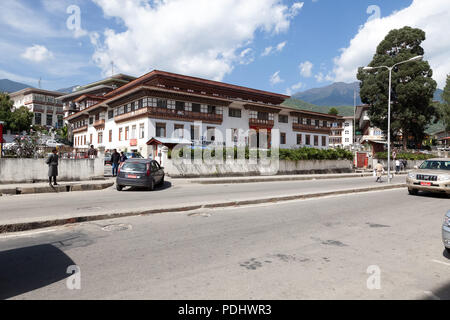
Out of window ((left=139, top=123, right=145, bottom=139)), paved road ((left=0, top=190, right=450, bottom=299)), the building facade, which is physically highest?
the building facade

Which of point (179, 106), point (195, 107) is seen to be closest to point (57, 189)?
point (179, 106)

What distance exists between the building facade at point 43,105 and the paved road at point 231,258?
9133 cm

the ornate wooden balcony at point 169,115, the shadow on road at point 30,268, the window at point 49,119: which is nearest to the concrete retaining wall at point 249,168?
the shadow on road at point 30,268

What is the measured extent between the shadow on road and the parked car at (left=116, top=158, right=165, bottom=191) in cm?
934

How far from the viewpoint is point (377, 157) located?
134 feet

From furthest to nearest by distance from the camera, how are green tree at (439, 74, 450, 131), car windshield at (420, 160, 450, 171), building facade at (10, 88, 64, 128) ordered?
building facade at (10, 88, 64, 128)
green tree at (439, 74, 450, 131)
car windshield at (420, 160, 450, 171)

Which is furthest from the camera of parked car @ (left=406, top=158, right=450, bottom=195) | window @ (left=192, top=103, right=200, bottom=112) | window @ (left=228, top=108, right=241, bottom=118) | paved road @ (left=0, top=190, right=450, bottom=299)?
window @ (left=228, top=108, right=241, bottom=118)

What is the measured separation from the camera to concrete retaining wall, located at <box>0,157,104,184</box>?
15836 mm

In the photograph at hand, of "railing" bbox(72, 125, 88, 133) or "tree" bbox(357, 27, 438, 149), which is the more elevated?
"tree" bbox(357, 27, 438, 149)

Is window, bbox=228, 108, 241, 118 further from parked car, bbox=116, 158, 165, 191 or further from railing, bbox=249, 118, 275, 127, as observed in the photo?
parked car, bbox=116, 158, 165, 191

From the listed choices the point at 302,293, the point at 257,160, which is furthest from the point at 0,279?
the point at 257,160

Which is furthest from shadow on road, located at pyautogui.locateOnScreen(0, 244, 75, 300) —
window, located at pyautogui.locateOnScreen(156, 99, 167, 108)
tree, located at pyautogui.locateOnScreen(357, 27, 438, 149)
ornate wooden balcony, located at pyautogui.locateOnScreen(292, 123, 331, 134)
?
ornate wooden balcony, located at pyautogui.locateOnScreen(292, 123, 331, 134)

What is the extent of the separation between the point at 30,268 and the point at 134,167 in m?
10.9

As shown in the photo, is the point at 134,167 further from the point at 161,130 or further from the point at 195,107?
the point at 195,107
